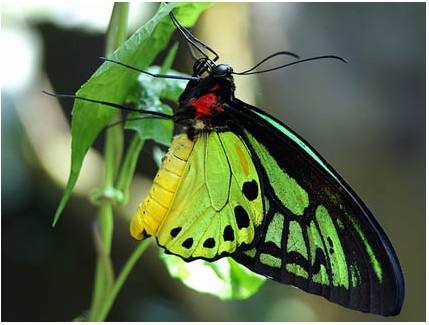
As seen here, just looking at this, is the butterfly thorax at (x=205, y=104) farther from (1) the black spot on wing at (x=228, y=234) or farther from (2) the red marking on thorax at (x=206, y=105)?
(1) the black spot on wing at (x=228, y=234)

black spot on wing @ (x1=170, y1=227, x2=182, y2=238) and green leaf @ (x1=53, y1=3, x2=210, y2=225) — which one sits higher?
green leaf @ (x1=53, y1=3, x2=210, y2=225)

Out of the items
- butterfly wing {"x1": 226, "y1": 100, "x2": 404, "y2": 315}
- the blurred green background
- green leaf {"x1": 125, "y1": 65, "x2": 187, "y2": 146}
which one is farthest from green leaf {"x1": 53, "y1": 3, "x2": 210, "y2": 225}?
the blurred green background

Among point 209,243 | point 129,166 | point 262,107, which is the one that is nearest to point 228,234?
point 209,243

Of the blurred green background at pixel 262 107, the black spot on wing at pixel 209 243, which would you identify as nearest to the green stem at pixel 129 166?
the black spot on wing at pixel 209 243

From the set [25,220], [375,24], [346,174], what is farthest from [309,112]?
[25,220]

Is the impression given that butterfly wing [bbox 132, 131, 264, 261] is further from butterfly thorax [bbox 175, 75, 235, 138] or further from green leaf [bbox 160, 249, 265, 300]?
green leaf [bbox 160, 249, 265, 300]

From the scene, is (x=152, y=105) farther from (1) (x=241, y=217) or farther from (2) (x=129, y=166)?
(1) (x=241, y=217)
